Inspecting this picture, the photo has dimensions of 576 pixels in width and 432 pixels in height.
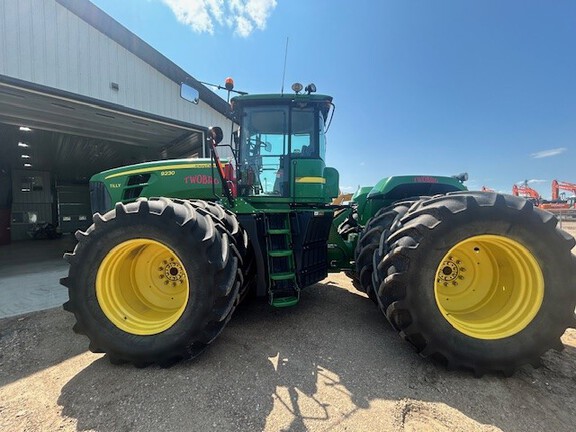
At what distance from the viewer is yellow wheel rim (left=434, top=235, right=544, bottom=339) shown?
243 cm

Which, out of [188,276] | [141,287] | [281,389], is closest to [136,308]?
[141,287]

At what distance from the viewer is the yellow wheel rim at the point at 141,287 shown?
8.50ft

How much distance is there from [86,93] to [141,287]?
229 inches

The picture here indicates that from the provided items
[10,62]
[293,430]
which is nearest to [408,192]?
[293,430]

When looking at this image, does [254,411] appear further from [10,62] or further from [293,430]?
[10,62]

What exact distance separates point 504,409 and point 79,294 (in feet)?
Answer: 11.4

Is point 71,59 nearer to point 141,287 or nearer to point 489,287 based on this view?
point 141,287

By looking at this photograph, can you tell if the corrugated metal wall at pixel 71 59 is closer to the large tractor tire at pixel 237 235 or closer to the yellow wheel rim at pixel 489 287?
the large tractor tire at pixel 237 235

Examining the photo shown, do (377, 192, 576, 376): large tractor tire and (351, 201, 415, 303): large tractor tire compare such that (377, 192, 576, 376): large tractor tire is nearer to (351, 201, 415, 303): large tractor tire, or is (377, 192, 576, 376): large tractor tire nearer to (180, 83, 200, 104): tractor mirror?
(351, 201, 415, 303): large tractor tire

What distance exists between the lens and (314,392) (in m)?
2.21

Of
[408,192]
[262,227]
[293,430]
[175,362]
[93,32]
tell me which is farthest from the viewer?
[93,32]

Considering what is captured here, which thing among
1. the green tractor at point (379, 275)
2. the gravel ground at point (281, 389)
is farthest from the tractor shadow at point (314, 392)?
the green tractor at point (379, 275)

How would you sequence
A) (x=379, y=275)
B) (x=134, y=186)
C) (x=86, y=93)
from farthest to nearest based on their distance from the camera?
(x=86, y=93) < (x=134, y=186) < (x=379, y=275)

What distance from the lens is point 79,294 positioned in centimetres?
255
